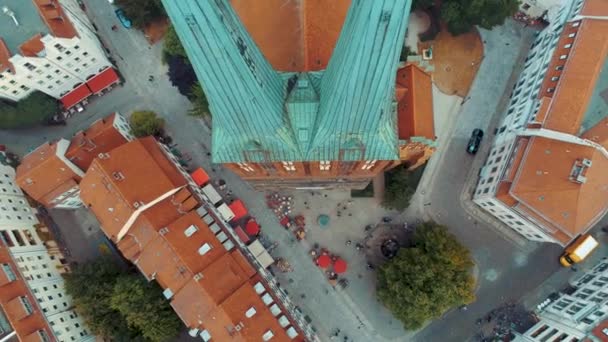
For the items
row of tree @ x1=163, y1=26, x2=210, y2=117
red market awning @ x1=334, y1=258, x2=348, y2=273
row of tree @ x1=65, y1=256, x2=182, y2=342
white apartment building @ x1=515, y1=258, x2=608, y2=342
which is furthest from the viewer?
row of tree @ x1=163, y1=26, x2=210, y2=117

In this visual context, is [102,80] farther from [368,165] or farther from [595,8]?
[595,8]

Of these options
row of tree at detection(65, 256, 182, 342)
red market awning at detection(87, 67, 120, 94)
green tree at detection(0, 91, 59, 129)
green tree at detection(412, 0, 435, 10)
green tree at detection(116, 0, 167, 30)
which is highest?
green tree at detection(412, 0, 435, 10)

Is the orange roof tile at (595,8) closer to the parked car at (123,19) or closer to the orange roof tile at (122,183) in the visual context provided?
the orange roof tile at (122,183)

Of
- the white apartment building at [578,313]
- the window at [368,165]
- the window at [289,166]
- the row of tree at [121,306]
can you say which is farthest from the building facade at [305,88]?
the white apartment building at [578,313]

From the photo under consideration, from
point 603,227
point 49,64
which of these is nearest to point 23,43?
point 49,64

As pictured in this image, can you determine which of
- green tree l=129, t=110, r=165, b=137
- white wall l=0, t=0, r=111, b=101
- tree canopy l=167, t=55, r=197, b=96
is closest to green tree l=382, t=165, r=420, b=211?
tree canopy l=167, t=55, r=197, b=96

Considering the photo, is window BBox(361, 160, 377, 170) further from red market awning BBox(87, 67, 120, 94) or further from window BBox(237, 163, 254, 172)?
red market awning BBox(87, 67, 120, 94)
